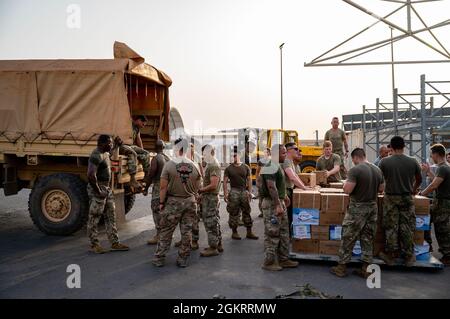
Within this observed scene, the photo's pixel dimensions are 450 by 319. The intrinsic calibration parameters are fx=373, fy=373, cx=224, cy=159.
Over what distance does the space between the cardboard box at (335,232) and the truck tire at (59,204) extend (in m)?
4.33

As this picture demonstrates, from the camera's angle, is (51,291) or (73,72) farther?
(73,72)

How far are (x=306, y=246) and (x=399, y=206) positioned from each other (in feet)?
4.69

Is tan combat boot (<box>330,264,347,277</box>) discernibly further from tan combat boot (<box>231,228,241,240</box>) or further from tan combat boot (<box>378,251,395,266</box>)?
tan combat boot (<box>231,228,241,240</box>)

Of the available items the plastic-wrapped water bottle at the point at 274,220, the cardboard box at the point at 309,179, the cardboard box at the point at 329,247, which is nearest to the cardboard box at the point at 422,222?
the cardboard box at the point at 329,247

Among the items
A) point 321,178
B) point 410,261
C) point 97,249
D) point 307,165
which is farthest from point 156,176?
point 307,165

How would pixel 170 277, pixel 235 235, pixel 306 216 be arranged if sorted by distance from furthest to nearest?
1. pixel 235 235
2. pixel 306 216
3. pixel 170 277

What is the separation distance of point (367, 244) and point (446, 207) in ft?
5.26

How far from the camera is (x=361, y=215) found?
4.85 metres

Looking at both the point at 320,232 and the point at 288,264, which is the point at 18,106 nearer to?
the point at 288,264

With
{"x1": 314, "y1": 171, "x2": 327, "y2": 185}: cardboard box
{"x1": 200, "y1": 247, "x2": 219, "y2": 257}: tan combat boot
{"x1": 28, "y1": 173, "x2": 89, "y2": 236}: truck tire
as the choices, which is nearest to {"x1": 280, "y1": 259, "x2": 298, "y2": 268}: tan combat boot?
{"x1": 200, "y1": 247, "x2": 219, "y2": 257}: tan combat boot

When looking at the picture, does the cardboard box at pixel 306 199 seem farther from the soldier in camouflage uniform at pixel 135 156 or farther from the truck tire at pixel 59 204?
the truck tire at pixel 59 204

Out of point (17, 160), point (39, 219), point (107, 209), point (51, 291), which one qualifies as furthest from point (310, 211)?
point (17, 160)
